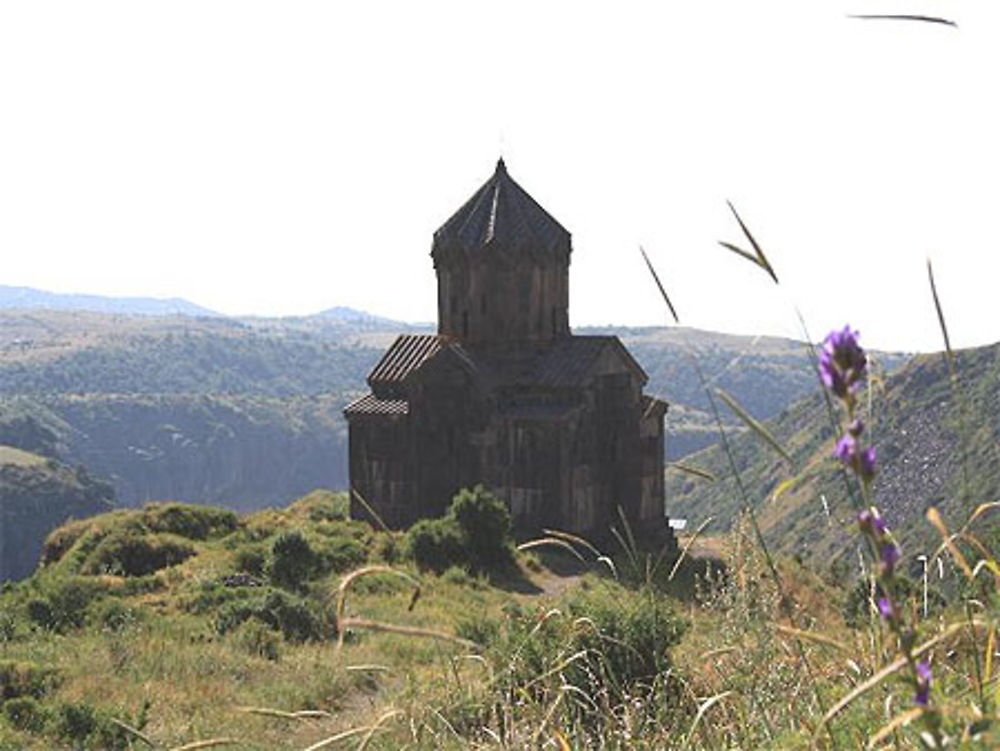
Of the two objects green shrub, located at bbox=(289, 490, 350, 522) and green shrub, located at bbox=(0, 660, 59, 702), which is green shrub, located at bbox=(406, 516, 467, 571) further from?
green shrub, located at bbox=(0, 660, 59, 702)

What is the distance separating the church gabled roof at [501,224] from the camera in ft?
76.4

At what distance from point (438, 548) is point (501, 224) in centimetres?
706

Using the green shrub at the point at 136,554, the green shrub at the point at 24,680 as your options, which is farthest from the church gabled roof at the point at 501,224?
the green shrub at the point at 24,680

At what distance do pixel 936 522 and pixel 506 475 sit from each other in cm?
2048

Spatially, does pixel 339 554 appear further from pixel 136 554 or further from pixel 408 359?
pixel 408 359

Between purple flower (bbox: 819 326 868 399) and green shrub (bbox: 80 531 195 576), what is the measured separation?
19.0 m

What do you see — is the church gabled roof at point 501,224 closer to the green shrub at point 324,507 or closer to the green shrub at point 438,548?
the green shrub at point 438,548

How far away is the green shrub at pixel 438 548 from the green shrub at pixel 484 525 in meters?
0.17

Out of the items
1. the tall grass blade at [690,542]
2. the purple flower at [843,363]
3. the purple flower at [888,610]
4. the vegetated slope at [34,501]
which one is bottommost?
the vegetated slope at [34,501]

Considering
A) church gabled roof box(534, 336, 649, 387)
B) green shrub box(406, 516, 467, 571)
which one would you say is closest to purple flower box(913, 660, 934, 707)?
green shrub box(406, 516, 467, 571)

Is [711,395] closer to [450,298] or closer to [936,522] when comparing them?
[936,522]

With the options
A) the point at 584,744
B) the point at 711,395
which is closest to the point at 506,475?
the point at 584,744

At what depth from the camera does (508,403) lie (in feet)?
75.6

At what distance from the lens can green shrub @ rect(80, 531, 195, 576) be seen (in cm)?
1977
